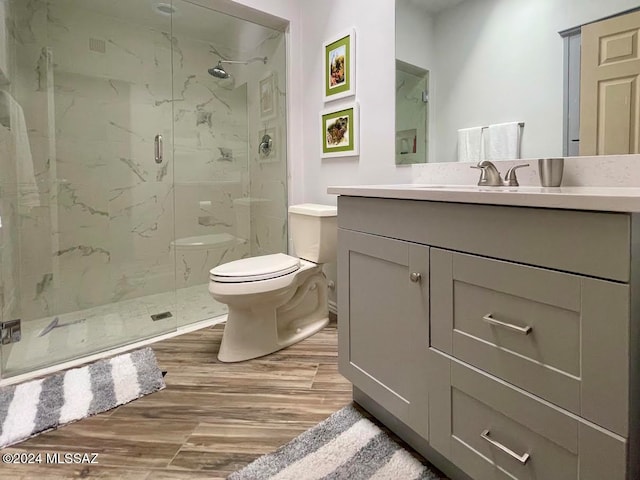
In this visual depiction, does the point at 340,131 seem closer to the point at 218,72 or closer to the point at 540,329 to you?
the point at 218,72

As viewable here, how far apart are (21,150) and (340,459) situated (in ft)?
6.92

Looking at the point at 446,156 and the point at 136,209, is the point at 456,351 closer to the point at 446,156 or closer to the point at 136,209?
the point at 446,156

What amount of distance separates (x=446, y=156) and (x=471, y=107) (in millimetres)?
219

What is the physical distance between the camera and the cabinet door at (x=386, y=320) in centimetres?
108

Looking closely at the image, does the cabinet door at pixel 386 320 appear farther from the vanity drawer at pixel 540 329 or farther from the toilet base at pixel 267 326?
the toilet base at pixel 267 326

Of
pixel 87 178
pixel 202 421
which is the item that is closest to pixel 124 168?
pixel 87 178

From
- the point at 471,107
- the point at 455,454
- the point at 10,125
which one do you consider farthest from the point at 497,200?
the point at 10,125

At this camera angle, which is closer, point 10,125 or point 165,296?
point 10,125

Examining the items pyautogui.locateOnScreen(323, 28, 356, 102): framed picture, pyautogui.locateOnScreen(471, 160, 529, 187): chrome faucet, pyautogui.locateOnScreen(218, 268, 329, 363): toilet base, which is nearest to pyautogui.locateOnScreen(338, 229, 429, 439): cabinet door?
pyautogui.locateOnScreen(471, 160, 529, 187): chrome faucet

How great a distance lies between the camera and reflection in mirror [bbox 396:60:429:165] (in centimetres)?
178

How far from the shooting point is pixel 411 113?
72.5 inches

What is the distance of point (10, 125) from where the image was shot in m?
1.87

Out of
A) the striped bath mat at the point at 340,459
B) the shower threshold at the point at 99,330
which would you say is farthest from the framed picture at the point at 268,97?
the striped bath mat at the point at 340,459

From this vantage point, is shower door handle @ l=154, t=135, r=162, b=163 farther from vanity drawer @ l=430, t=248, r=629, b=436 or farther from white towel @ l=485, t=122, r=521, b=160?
vanity drawer @ l=430, t=248, r=629, b=436
